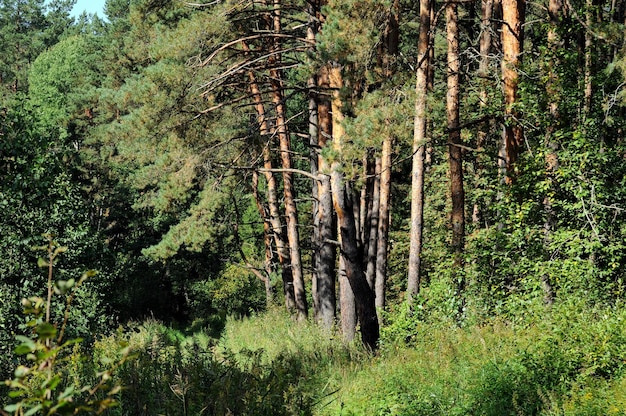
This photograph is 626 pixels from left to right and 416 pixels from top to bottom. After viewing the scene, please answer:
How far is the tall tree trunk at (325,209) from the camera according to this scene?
48.4 ft

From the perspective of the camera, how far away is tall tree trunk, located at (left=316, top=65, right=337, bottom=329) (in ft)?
48.4

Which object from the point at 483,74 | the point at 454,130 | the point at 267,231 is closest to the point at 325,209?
the point at 454,130

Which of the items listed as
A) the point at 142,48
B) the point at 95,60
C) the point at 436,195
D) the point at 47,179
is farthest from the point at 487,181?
the point at 95,60

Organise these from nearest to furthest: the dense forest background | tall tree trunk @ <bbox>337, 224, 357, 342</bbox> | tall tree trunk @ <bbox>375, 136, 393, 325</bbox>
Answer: the dense forest background, tall tree trunk @ <bbox>337, 224, 357, 342</bbox>, tall tree trunk @ <bbox>375, 136, 393, 325</bbox>

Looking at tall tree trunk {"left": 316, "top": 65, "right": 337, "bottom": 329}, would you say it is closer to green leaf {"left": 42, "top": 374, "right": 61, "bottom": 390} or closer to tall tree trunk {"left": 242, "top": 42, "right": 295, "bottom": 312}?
tall tree trunk {"left": 242, "top": 42, "right": 295, "bottom": 312}

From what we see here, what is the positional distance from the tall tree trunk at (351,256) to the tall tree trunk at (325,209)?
30 centimetres

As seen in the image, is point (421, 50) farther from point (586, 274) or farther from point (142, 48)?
point (142, 48)

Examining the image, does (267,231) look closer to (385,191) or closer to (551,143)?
(385,191)

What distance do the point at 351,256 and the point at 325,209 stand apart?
331 cm

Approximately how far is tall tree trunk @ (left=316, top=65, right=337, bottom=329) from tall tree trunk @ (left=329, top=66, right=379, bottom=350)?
0.30m

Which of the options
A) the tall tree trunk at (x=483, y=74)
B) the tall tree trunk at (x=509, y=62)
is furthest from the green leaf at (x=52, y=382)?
the tall tree trunk at (x=483, y=74)

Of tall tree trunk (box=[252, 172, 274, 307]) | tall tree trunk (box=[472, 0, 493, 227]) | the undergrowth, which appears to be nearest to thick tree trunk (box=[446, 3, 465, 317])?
tall tree trunk (box=[472, 0, 493, 227])

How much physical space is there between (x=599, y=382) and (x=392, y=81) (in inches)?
314

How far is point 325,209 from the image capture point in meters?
15.9
